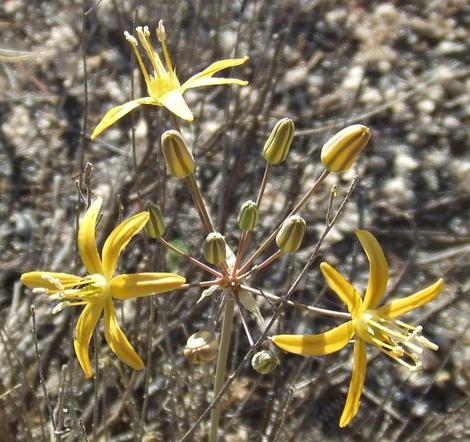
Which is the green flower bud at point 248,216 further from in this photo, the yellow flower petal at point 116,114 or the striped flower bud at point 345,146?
the yellow flower petal at point 116,114

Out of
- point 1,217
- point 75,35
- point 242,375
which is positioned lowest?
point 242,375

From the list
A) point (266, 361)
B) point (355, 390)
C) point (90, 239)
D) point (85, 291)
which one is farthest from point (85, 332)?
point (355, 390)

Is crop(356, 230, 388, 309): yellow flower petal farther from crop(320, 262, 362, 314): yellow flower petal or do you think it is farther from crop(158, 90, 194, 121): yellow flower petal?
crop(158, 90, 194, 121): yellow flower petal

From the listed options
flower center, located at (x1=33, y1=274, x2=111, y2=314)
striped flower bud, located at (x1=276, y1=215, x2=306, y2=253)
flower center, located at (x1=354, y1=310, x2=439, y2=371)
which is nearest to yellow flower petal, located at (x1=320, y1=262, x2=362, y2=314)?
flower center, located at (x1=354, y1=310, x2=439, y2=371)

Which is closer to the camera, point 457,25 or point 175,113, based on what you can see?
point 175,113

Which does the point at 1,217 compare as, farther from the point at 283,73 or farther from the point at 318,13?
the point at 318,13

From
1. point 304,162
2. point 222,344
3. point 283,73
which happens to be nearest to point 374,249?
point 222,344
